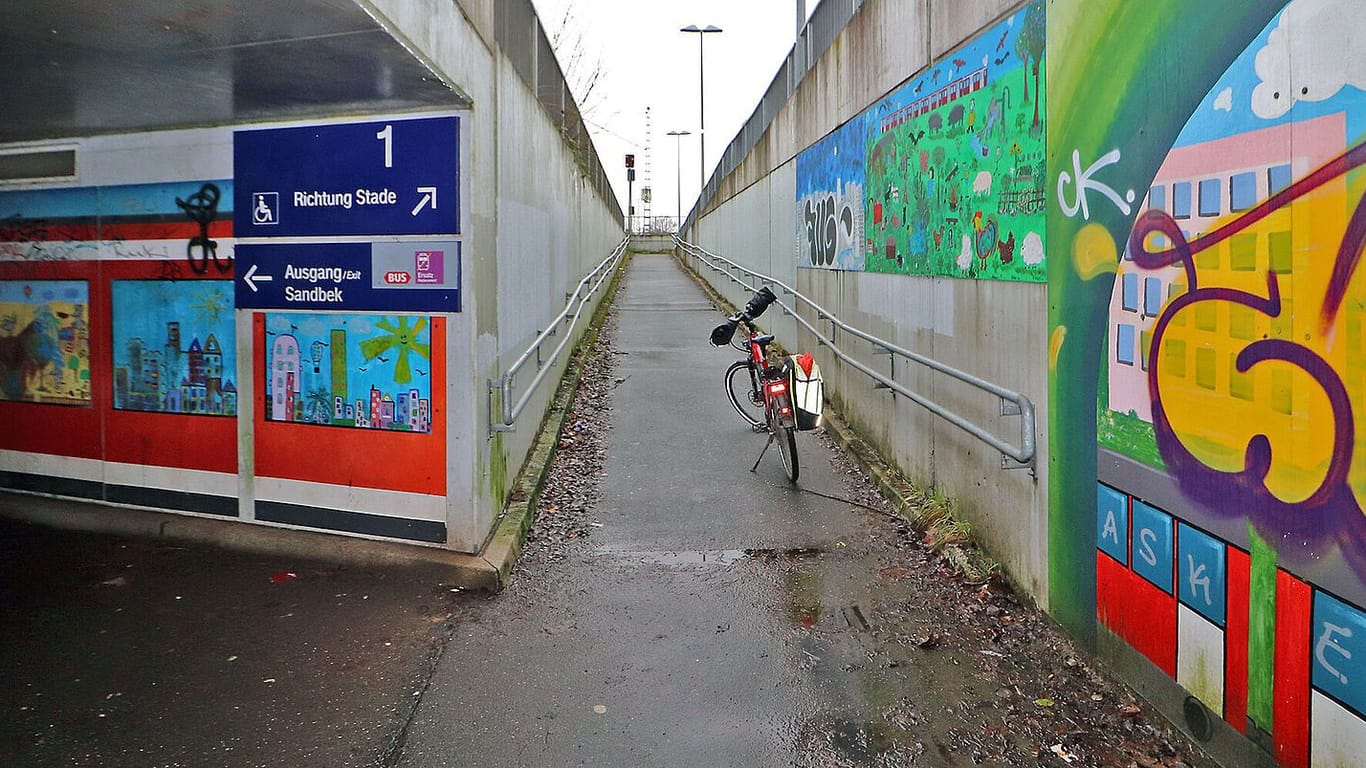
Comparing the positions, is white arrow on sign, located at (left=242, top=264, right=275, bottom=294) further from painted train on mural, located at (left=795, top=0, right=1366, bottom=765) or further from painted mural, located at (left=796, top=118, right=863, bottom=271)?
painted mural, located at (left=796, top=118, right=863, bottom=271)

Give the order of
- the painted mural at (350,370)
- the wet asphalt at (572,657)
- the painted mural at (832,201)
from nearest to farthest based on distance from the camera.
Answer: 1. the wet asphalt at (572,657)
2. the painted mural at (350,370)
3. the painted mural at (832,201)

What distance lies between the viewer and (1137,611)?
389 cm

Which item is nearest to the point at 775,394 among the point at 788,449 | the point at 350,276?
the point at 788,449

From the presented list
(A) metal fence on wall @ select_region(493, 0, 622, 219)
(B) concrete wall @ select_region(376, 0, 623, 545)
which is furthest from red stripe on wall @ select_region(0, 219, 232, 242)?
(A) metal fence on wall @ select_region(493, 0, 622, 219)

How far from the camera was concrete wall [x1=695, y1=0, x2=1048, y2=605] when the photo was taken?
495 centimetres

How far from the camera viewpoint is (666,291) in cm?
2558

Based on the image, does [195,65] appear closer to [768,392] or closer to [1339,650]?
[768,392]

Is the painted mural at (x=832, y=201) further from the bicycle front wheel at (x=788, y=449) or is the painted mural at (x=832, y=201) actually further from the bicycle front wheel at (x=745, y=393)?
the bicycle front wheel at (x=788, y=449)

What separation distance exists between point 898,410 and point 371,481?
369cm

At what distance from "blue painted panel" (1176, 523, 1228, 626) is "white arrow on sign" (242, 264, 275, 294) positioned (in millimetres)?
5069

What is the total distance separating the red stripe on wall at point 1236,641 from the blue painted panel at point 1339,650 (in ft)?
1.06

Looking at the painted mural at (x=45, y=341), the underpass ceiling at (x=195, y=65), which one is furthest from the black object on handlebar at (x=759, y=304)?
the painted mural at (x=45, y=341)

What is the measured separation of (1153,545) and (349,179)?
450cm

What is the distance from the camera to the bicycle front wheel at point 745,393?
8992 millimetres
